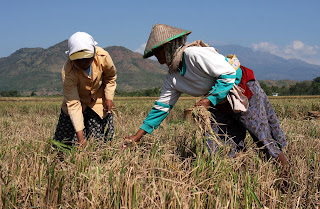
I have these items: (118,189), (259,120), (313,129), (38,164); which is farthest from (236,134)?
(313,129)

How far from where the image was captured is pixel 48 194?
79.6 inches

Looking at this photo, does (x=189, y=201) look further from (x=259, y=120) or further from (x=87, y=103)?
(x=87, y=103)

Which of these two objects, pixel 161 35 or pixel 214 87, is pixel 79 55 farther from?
pixel 214 87

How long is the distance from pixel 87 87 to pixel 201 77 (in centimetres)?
128

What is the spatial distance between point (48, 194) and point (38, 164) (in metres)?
0.56

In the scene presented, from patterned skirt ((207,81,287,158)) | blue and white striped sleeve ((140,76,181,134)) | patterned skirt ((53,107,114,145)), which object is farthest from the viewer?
patterned skirt ((53,107,114,145))

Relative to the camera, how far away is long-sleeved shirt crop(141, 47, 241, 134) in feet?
8.53

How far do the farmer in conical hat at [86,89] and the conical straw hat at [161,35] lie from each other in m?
0.60

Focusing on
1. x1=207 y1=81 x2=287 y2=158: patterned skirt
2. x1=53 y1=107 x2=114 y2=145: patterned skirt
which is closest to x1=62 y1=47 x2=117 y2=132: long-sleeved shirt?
x1=53 y1=107 x2=114 y2=145: patterned skirt

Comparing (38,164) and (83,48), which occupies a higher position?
(83,48)

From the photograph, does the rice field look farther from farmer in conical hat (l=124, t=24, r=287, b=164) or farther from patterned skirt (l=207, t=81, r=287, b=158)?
farmer in conical hat (l=124, t=24, r=287, b=164)

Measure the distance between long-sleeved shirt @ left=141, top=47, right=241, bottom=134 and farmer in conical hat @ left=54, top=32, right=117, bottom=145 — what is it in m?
0.72

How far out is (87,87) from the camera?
11.0 feet

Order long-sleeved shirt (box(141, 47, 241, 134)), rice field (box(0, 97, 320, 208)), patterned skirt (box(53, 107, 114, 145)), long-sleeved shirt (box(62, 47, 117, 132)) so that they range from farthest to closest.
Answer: patterned skirt (box(53, 107, 114, 145))
long-sleeved shirt (box(62, 47, 117, 132))
long-sleeved shirt (box(141, 47, 241, 134))
rice field (box(0, 97, 320, 208))
